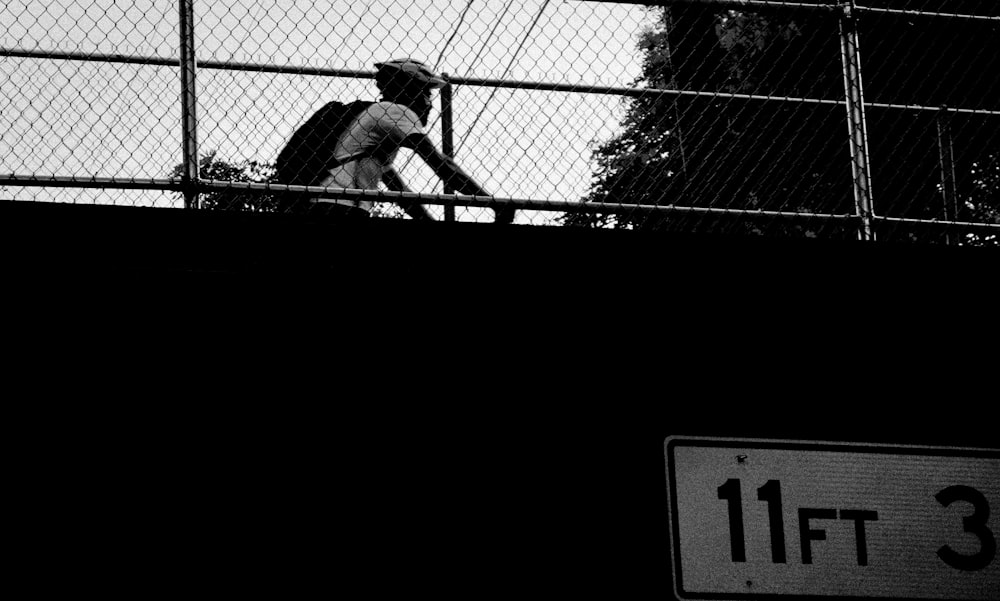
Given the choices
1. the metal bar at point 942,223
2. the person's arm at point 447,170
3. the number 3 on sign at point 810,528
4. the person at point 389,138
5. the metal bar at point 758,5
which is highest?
the metal bar at point 758,5

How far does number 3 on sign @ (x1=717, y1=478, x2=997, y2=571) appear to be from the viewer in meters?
3.54

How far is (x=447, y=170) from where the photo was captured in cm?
423

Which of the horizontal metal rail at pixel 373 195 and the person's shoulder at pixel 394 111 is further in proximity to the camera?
the person's shoulder at pixel 394 111

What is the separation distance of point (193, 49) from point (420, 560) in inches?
74.2

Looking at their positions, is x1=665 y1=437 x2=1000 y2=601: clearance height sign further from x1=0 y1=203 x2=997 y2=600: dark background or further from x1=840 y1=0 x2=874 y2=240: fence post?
x1=840 y1=0 x2=874 y2=240: fence post

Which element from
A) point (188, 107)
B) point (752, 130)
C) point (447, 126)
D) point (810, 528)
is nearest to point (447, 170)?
point (447, 126)

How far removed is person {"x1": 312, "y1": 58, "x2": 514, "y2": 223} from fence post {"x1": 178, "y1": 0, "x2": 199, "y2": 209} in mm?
707

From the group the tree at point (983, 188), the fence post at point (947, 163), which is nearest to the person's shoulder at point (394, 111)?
the fence post at point (947, 163)

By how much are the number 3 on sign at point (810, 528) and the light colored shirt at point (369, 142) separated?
1958 mm

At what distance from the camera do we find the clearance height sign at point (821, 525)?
3523 millimetres

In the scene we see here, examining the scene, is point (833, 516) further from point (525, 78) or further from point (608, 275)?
point (525, 78)

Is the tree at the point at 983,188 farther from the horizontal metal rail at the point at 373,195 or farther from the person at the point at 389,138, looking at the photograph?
the person at the point at 389,138

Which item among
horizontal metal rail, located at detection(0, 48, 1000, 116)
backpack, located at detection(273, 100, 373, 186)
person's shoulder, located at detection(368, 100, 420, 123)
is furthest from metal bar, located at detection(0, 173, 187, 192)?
person's shoulder, located at detection(368, 100, 420, 123)

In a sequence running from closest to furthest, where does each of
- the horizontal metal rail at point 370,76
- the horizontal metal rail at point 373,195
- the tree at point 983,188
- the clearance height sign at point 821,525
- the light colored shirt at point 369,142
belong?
the clearance height sign at point 821,525 < the horizontal metal rail at point 373,195 < the horizontal metal rail at point 370,76 < the light colored shirt at point 369,142 < the tree at point 983,188
